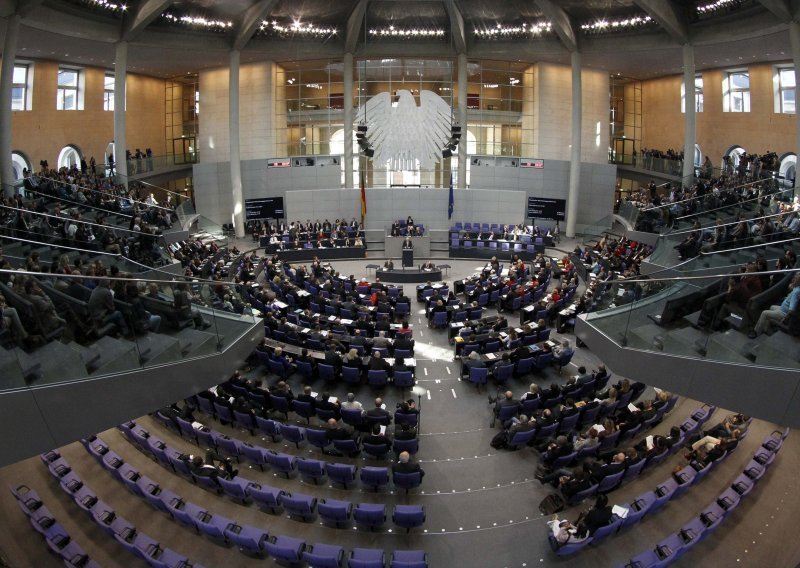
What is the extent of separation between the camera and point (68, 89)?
2959 cm

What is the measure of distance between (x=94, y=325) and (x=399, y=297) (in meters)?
12.2

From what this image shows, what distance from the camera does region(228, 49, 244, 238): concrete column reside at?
2917 cm

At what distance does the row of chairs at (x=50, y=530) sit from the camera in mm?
8234

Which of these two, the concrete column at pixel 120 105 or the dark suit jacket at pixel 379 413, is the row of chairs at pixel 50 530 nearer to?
the dark suit jacket at pixel 379 413

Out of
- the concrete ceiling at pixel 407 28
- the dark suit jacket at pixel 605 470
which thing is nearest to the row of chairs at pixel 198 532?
the dark suit jacket at pixel 605 470

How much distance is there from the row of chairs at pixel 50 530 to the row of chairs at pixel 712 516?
7.57 m

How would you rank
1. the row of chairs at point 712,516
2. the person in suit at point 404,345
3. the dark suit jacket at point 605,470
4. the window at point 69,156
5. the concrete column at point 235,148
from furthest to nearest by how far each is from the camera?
the window at point 69,156 < the concrete column at point 235,148 < the person in suit at point 404,345 < the dark suit jacket at point 605,470 < the row of chairs at point 712,516

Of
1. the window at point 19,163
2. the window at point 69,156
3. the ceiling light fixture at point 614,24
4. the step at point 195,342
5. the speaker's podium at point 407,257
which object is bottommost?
the step at point 195,342

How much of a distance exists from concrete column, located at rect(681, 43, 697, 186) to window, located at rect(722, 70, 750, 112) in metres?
5.93

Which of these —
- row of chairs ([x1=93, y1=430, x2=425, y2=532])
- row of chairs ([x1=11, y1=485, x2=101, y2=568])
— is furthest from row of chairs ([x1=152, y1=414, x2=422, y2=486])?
row of chairs ([x1=11, y1=485, x2=101, y2=568])

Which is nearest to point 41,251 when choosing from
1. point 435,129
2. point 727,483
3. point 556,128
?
point 435,129

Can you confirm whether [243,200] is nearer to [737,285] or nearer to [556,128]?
[556,128]

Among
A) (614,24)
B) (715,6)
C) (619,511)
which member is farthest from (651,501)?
(614,24)

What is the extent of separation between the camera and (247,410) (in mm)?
11609
